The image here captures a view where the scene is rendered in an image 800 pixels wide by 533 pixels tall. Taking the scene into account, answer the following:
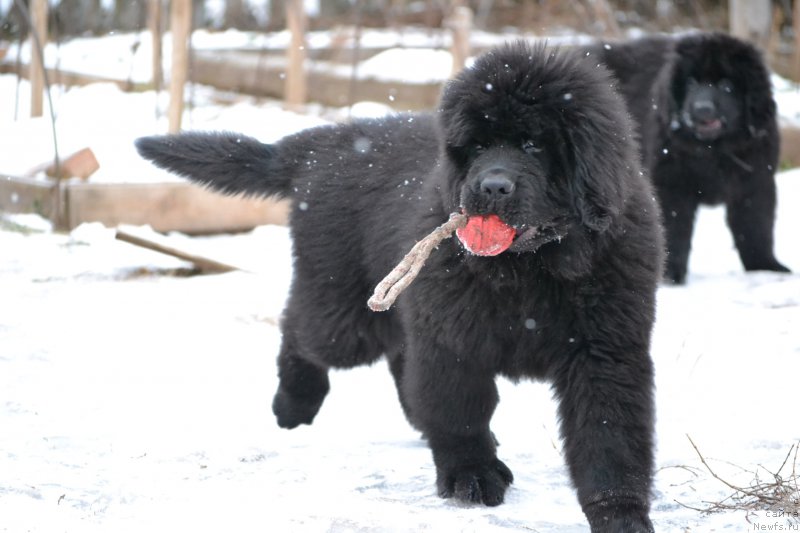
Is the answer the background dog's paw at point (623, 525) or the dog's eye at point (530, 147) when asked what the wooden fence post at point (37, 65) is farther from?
the background dog's paw at point (623, 525)

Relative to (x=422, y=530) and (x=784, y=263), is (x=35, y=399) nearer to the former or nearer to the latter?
(x=422, y=530)

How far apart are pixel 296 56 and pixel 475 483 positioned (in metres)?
6.54

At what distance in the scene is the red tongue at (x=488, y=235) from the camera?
9.16ft

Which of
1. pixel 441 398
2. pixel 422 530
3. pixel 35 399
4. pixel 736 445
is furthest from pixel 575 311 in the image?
pixel 35 399

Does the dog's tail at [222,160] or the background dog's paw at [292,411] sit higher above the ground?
the dog's tail at [222,160]

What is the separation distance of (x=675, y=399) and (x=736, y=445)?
1.84 feet

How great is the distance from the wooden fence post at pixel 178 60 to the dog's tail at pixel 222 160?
124 inches

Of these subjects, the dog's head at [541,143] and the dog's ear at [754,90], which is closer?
the dog's head at [541,143]

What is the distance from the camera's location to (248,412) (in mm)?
4184

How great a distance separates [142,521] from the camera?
280cm

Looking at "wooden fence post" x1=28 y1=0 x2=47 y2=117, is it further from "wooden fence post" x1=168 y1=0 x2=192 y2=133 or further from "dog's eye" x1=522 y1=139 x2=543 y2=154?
"dog's eye" x1=522 y1=139 x2=543 y2=154

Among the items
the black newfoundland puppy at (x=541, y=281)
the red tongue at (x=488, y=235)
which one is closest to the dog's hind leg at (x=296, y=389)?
the black newfoundland puppy at (x=541, y=281)

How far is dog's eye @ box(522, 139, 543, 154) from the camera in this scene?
113 inches

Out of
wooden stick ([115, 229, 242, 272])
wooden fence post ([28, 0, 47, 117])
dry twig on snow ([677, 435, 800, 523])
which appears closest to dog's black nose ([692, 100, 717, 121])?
wooden stick ([115, 229, 242, 272])
